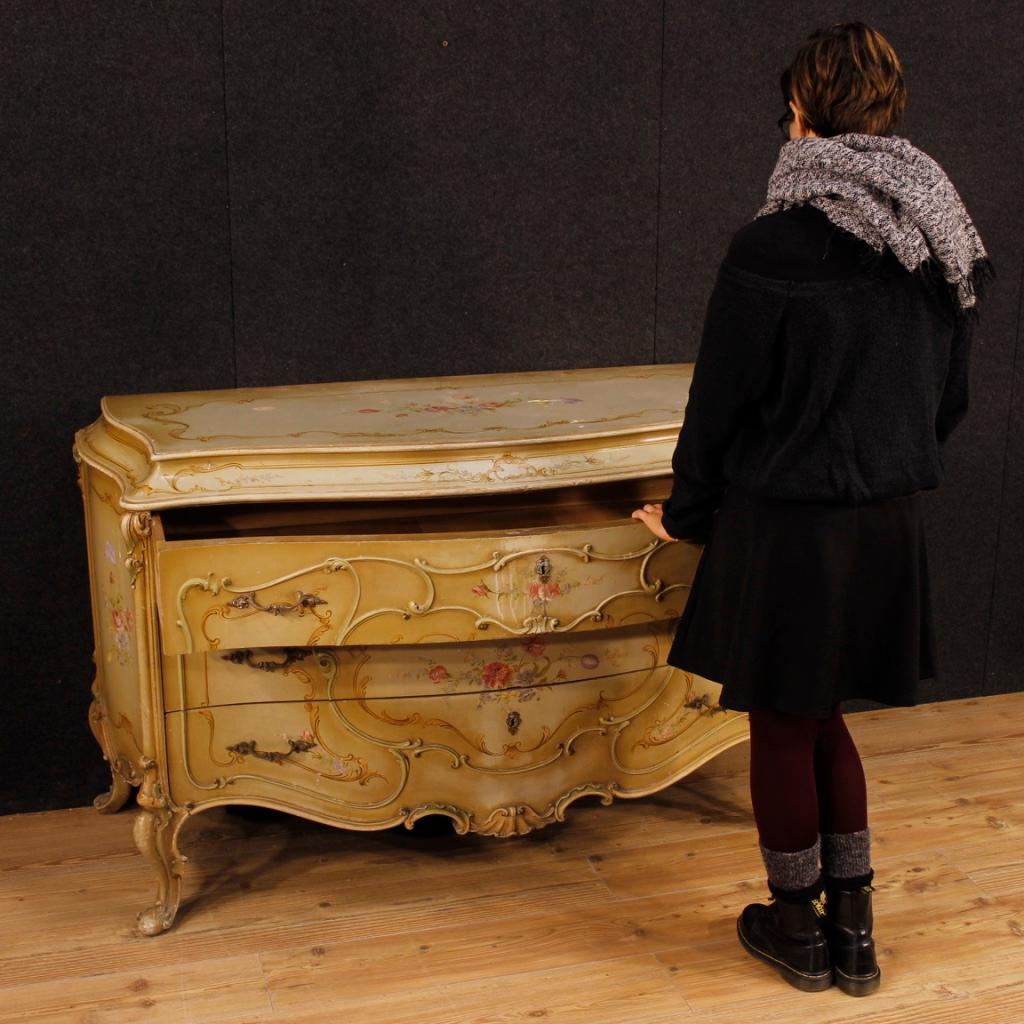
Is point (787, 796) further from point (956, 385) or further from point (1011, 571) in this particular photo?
point (1011, 571)

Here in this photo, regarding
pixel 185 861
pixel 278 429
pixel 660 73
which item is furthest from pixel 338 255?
pixel 185 861

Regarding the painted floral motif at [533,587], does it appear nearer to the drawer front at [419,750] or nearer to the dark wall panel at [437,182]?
the drawer front at [419,750]

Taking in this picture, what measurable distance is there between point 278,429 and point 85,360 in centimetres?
50

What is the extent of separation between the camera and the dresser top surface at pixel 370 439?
79.8 inches

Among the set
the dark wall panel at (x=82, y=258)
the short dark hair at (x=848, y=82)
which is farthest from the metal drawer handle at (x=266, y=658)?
the short dark hair at (x=848, y=82)

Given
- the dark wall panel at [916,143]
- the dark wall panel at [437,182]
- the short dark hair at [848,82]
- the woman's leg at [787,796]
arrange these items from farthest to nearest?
the dark wall panel at [916,143]
the dark wall panel at [437,182]
the woman's leg at [787,796]
the short dark hair at [848,82]

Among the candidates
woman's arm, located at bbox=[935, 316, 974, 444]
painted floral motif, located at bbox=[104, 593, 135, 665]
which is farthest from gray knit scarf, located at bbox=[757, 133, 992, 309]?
painted floral motif, located at bbox=[104, 593, 135, 665]

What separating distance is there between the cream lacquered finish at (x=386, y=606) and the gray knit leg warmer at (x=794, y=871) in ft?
1.21

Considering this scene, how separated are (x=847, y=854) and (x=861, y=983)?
0.20 m

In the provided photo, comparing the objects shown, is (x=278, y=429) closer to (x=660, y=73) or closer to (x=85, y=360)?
(x=85, y=360)

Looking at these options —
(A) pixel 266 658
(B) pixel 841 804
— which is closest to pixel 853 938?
(B) pixel 841 804

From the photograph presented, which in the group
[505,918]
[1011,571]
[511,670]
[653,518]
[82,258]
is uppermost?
[82,258]

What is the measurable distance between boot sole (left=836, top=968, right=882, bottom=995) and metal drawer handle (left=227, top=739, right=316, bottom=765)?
915mm

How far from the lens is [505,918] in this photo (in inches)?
89.8
